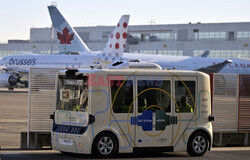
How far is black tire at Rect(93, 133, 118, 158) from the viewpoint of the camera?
15078 millimetres

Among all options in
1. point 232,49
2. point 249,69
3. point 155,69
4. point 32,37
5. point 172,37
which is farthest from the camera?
point 32,37

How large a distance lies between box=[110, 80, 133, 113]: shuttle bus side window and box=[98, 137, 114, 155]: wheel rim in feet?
2.70

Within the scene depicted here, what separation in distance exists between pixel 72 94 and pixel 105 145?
1723 mm

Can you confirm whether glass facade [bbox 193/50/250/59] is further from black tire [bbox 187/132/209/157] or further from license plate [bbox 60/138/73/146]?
license plate [bbox 60/138/73/146]

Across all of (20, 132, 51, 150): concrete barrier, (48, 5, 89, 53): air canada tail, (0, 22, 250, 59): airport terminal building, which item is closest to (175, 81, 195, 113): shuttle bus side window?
(20, 132, 51, 150): concrete barrier

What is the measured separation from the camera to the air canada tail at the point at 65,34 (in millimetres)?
82688

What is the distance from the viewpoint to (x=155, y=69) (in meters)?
17.0

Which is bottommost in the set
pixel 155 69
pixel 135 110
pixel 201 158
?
pixel 201 158

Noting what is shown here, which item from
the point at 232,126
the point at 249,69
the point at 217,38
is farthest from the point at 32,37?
the point at 232,126

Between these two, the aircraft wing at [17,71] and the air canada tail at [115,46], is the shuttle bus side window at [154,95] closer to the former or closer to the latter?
the air canada tail at [115,46]

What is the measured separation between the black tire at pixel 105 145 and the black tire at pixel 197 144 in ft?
7.82

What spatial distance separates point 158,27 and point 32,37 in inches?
1328

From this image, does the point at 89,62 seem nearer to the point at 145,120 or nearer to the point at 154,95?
the point at 154,95

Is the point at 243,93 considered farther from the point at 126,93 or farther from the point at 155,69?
the point at 126,93
